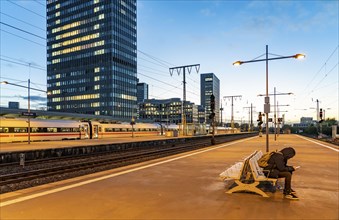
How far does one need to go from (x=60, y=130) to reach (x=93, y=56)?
95615mm

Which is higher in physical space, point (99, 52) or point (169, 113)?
point (99, 52)

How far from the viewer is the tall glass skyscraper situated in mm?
126250

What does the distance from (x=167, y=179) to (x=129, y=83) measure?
413 feet

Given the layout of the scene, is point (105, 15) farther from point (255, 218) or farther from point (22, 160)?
point (255, 218)

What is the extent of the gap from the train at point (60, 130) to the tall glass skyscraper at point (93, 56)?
68.6 m

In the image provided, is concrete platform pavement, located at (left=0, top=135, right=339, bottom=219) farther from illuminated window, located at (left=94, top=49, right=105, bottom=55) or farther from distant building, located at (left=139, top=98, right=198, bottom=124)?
distant building, located at (left=139, top=98, right=198, bottom=124)

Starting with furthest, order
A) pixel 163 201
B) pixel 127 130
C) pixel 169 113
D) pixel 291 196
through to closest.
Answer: pixel 169 113 < pixel 127 130 < pixel 291 196 < pixel 163 201

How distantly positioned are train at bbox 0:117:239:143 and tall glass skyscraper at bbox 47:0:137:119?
68.6 metres

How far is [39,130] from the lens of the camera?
3706 centimetres

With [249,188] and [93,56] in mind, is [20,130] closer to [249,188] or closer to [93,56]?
[249,188]

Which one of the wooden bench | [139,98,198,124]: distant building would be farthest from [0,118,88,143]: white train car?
[139,98,198,124]: distant building

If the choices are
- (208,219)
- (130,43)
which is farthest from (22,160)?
(130,43)

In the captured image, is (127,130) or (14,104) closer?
(127,130)

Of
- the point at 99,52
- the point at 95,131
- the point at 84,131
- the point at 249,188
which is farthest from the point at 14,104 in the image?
the point at 249,188
